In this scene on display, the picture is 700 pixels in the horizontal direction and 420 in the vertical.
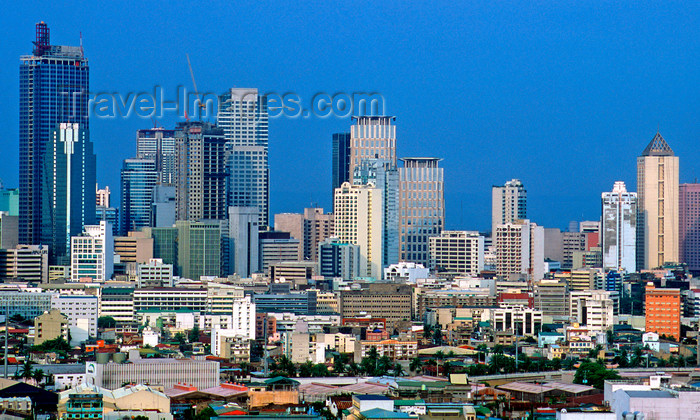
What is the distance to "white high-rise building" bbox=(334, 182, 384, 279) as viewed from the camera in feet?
276

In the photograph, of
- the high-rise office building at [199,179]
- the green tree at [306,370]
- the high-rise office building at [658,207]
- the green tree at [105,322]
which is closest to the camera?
the green tree at [306,370]

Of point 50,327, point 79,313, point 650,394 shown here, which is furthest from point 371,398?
point 79,313

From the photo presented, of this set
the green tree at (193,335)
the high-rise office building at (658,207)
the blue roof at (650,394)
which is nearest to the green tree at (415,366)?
the green tree at (193,335)

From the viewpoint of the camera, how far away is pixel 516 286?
73062 mm

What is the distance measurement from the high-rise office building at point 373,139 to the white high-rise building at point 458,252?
8419mm

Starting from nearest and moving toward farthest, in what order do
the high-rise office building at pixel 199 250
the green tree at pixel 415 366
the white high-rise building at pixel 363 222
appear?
the green tree at pixel 415 366
the high-rise office building at pixel 199 250
the white high-rise building at pixel 363 222

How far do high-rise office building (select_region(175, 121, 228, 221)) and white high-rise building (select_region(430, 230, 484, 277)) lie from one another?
12769 mm

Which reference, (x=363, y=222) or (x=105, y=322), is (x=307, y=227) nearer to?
(x=363, y=222)

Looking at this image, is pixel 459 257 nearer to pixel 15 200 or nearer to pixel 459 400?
pixel 15 200

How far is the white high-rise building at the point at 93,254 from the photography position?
72562 mm

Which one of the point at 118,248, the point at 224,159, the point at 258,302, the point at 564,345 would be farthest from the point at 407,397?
the point at 224,159

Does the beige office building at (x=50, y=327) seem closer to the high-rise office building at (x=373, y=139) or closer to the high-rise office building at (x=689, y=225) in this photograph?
A: the high-rise office building at (x=373, y=139)

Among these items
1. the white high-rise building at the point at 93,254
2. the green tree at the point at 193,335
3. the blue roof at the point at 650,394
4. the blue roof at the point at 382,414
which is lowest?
the blue roof at the point at 382,414

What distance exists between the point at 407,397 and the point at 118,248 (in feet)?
149
